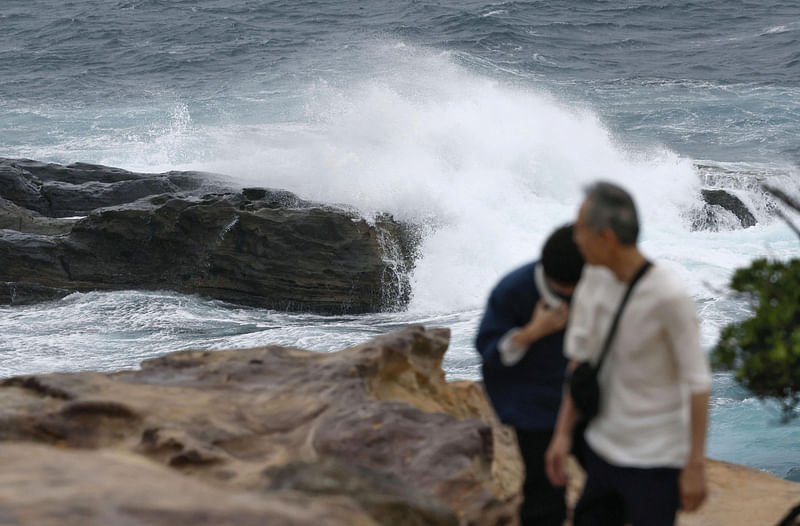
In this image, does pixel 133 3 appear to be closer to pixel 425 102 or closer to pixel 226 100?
pixel 226 100

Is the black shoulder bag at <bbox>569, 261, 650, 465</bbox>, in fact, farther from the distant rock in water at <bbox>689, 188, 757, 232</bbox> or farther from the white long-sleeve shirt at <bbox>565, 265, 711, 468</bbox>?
the distant rock in water at <bbox>689, 188, 757, 232</bbox>

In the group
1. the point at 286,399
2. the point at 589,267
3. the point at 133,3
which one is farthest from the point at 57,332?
the point at 133,3

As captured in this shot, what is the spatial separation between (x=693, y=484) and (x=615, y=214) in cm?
71

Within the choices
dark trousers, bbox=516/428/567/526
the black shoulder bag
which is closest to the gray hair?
the black shoulder bag

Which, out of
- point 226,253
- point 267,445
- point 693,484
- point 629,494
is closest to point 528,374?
point 629,494

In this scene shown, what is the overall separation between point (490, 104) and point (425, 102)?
1.31m

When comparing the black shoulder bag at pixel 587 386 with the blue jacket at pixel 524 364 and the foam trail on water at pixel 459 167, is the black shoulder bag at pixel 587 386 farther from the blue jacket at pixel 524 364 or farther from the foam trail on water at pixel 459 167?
the foam trail on water at pixel 459 167

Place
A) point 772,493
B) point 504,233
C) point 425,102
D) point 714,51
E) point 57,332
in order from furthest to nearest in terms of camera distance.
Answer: point 714,51 → point 425,102 → point 504,233 → point 57,332 → point 772,493

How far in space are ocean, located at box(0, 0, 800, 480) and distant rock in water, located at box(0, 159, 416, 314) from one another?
274 mm

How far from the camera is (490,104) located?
63.1 ft

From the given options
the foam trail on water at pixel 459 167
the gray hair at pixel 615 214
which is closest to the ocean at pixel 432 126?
the foam trail on water at pixel 459 167

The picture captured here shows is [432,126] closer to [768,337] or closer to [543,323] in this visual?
[768,337]

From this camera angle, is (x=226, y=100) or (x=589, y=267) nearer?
(x=589, y=267)

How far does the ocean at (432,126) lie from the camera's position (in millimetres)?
10484
